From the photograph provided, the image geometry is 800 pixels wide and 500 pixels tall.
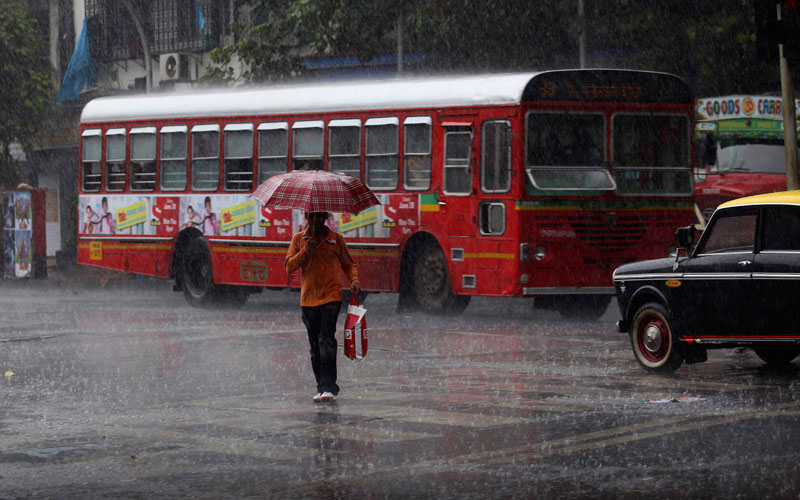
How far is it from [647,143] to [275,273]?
19.0ft

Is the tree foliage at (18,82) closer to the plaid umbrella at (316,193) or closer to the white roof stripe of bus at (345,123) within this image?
the white roof stripe of bus at (345,123)

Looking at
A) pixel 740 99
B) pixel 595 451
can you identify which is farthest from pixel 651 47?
pixel 595 451

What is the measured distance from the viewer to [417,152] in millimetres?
20219

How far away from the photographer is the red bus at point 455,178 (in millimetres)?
18859

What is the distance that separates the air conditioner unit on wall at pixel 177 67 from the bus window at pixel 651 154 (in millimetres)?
20476

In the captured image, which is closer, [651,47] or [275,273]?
[275,273]

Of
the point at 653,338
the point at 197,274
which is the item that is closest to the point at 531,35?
the point at 197,274

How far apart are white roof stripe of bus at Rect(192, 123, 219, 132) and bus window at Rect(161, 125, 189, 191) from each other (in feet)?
0.74

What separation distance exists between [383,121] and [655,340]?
27.0 ft

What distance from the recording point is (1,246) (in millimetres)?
35844

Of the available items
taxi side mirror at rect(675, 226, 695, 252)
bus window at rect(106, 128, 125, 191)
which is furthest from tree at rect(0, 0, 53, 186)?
taxi side mirror at rect(675, 226, 695, 252)

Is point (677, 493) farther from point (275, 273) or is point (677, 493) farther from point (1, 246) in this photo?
point (1, 246)

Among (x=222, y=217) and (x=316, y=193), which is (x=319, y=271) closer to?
(x=316, y=193)

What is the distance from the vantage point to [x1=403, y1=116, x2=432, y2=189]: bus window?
20.1m
